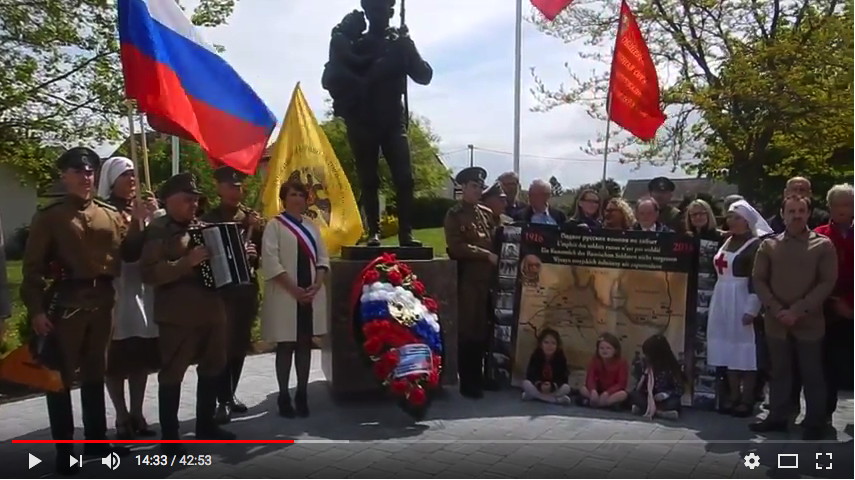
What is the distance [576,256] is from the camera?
5941 mm

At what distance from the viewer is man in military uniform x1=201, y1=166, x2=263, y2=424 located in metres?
5.27

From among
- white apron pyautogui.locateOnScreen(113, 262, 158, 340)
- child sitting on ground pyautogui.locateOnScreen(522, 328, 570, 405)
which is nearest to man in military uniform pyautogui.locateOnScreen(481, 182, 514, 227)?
child sitting on ground pyautogui.locateOnScreen(522, 328, 570, 405)

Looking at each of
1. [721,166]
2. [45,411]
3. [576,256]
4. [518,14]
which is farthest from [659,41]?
[45,411]

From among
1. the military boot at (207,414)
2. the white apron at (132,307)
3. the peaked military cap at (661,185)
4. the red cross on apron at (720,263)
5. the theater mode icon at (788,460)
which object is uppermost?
Result: the peaked military cap at (661,185)

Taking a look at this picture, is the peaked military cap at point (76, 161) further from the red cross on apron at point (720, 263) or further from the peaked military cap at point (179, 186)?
the red cross on apron at point (720, 263)

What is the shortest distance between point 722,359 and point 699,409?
0.42 metres

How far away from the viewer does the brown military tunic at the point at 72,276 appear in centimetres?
409

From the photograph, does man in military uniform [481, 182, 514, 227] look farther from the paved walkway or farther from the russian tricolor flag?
the russian tricolor flag

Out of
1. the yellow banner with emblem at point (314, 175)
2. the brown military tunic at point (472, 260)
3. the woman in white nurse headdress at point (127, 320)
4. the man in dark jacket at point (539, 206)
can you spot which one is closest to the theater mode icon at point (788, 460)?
the brown military tunic at point (472, 260)

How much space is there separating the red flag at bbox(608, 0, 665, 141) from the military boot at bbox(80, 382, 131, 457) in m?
4.91

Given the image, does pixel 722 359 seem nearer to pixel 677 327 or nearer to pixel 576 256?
pixel 677 327

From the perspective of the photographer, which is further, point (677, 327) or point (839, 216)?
point (677, 327)

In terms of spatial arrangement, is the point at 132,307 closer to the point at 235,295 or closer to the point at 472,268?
the point at 235,295

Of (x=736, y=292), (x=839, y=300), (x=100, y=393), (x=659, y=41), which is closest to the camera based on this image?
(x=100, y=393)
